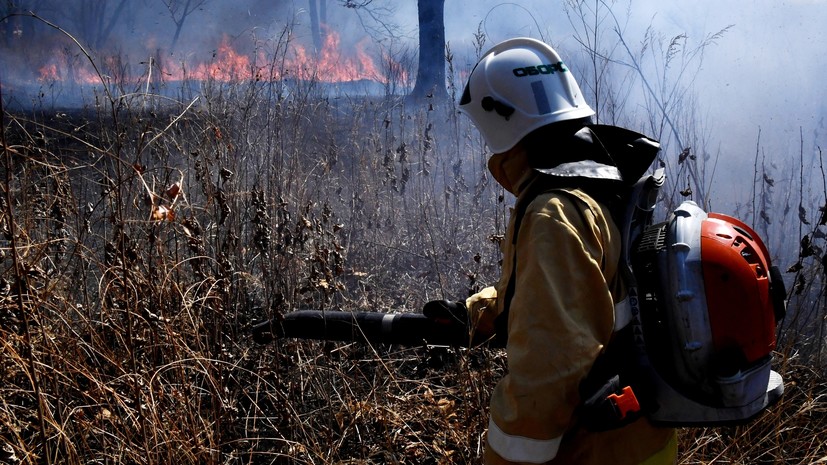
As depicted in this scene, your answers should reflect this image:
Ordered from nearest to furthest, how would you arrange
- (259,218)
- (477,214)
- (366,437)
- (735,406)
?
(735,406) → (259,218) → (366,437) → (477,214)

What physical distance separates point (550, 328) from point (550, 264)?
13 cm

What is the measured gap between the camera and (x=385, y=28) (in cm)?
841

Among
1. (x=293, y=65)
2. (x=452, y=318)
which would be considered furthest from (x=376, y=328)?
(x=293, y=65)

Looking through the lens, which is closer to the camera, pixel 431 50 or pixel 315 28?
pixel 431 50

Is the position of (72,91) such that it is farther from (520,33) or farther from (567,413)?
(567,413)

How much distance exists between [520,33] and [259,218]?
434 cm

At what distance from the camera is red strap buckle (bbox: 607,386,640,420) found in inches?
56.6

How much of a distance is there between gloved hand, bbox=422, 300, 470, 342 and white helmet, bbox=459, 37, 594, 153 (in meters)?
0.51

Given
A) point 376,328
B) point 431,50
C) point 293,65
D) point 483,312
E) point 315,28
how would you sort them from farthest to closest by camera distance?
point 315,28 → point 431,50 → point 293,65 → point 376,328 → point 483,312

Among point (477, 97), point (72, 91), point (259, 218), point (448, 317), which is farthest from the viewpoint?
point (72, 91)

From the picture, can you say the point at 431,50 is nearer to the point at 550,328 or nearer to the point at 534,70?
the point at 534,70

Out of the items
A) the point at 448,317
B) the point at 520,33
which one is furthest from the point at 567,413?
the point at 520,33

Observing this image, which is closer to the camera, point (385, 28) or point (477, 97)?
point (477, 97)

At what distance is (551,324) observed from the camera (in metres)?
1.40
